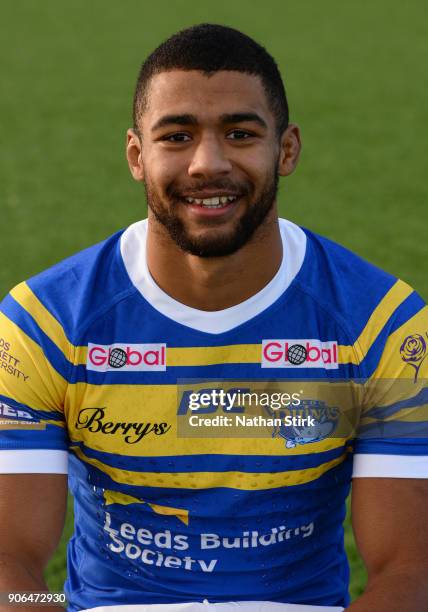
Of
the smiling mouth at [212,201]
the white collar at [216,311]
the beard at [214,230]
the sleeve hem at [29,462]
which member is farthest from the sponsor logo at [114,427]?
the smiling mouth at [212,201]

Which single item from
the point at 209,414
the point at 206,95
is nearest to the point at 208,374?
the point at 209,414

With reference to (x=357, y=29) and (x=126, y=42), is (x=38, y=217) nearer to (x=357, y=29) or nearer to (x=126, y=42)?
(x=126, y=42)

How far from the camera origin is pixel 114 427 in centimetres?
304

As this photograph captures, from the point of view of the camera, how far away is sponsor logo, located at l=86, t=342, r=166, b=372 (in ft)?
10.0

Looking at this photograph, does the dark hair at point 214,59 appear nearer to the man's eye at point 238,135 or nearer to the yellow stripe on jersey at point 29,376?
the man's eye at point 238,135

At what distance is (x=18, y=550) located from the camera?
113 inches

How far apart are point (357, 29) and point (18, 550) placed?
1771cm

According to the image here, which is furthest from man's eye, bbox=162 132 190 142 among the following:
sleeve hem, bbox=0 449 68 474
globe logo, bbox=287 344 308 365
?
sleeve hem, bbox=0 449 68 474

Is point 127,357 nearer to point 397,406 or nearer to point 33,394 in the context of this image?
point 33,394

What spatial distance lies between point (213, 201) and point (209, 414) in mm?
555

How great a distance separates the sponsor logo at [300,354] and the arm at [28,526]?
2.01 feet

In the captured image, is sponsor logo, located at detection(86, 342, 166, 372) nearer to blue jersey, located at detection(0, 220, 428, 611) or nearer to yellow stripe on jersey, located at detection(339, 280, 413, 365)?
blue jersey, located at detection(0, 220, 428, 611)

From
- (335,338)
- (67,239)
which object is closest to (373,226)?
(67,239)

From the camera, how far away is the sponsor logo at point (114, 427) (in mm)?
3041
